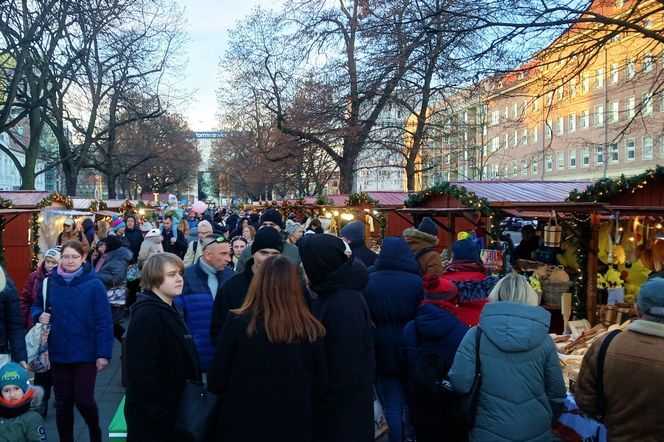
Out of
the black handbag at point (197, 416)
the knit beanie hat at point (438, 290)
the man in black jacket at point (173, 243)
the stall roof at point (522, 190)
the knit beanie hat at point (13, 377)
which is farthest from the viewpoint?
the man in black jacket at point (173, 243)

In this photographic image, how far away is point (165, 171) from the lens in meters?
66.6

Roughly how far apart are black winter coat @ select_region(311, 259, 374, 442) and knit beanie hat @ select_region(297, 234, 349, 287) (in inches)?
1.9

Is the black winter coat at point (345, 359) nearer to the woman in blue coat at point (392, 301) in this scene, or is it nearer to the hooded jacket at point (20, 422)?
the woman in blue coat at point (392, 301)

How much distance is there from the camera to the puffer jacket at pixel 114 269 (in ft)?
25.2

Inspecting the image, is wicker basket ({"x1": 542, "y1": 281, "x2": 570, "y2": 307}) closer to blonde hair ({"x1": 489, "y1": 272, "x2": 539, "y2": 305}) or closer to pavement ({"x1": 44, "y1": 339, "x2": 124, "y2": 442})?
blonde hair ({"x1": 489, "y1": 272, "x2": 539, "y2": 305})

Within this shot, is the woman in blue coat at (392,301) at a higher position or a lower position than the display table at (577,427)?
higher

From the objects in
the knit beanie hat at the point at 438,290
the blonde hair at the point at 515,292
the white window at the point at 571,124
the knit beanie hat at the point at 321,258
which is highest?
the white window at the point at 571,124

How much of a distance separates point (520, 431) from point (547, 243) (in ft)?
17.9

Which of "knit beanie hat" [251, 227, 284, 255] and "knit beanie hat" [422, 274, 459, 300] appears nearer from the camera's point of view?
"knit beanie hat" [422, 274, 459, 300]

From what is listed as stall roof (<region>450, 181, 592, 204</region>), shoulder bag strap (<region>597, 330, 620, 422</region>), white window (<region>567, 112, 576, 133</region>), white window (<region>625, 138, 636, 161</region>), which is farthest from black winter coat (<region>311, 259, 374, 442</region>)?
white window (<region>567, 112, 576, 133</region>)

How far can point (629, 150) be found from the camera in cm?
4062

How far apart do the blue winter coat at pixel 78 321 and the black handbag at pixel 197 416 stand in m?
1.96

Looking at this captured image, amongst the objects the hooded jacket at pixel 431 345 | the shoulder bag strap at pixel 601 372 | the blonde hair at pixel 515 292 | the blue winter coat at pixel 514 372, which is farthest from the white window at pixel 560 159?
the shoulder bag strap at pixel 601 372

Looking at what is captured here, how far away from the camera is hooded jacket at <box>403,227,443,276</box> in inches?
238
